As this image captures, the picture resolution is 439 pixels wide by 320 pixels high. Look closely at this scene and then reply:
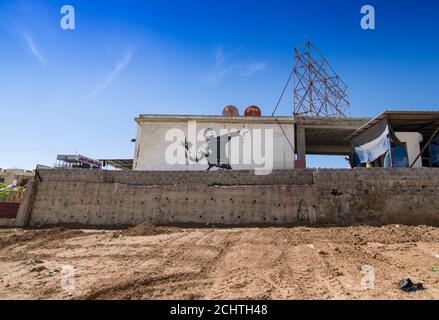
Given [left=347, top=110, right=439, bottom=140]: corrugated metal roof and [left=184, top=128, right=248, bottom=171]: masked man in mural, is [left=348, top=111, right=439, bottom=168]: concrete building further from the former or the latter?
[left=184, top=128, right=248, bottom=171]: masked man in mural

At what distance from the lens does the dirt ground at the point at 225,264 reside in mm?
4195

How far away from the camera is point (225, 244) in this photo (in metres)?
7.88

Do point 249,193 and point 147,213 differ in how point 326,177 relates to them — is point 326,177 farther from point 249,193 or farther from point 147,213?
point 147,213

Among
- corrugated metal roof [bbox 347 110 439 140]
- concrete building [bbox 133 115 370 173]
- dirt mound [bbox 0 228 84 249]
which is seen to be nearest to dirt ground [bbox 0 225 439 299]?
dirt mound [bbox 0 228 84 249]

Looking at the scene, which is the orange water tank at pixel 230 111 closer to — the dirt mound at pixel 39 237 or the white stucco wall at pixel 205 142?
the white stucco wall at pixel 205 142

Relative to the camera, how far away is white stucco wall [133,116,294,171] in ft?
55.8

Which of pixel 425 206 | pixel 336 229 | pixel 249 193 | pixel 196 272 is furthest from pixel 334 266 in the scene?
pixel 425 206

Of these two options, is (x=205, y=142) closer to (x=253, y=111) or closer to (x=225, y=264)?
(x=253, y=111)

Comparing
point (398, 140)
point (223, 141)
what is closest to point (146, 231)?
point (223, 141)

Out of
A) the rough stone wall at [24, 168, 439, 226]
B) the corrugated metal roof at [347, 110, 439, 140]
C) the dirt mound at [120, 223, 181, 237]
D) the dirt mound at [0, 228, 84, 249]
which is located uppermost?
the corrugated metal roof at [347, 110, 439, 140]

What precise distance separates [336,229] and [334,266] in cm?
482

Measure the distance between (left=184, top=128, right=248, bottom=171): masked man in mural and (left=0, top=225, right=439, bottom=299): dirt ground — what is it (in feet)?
25.2

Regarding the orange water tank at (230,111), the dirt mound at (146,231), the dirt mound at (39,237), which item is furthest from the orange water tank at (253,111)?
the dirt mound at (39,237)

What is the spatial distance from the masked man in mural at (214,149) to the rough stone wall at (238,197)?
4501mm
